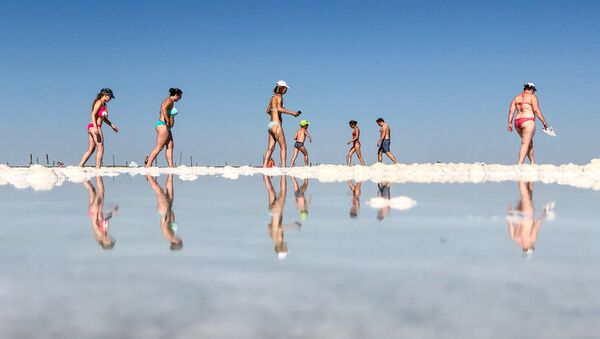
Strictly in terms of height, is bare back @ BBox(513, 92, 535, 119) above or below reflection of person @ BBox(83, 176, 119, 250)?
above

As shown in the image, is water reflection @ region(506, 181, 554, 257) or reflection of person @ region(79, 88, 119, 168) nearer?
water reflection @ region(506, 181, 554, 257)

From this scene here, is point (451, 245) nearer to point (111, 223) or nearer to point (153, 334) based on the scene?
point (153, 334)

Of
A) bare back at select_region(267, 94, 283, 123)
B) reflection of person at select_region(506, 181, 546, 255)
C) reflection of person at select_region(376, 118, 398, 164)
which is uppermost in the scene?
bare back at select_region(267, 94, 283, 123)

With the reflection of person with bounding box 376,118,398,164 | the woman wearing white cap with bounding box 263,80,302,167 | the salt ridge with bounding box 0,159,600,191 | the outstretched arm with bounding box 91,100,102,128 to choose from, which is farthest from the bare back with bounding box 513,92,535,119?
the outstretched arm with bounding box 91,100,102,128

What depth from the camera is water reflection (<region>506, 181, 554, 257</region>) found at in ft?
8.14

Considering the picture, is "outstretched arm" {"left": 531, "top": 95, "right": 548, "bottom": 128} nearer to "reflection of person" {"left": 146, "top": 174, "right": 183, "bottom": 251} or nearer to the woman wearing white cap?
the woman wearing white cap

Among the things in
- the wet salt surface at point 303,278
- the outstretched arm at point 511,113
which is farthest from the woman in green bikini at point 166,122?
the wet salt surface at point 303,278

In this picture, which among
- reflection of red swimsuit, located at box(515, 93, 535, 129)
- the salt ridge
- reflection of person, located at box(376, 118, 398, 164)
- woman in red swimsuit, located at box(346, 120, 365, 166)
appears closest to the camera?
the salt ridge

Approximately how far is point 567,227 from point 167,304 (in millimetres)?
2376

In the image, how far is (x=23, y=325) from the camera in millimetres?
1377

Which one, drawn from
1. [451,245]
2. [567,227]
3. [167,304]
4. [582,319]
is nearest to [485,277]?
[582,319]

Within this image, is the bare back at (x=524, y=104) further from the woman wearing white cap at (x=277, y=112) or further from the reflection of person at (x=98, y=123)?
the reflection of person at (x=98, y=123)

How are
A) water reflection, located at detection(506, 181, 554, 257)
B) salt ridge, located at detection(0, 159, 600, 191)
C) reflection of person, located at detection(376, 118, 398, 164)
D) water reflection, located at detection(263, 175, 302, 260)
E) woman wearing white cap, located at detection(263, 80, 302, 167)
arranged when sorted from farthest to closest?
reflection of person, located at detection(376, 118, 398, 164)
woman wearing white cap, located at detection(263, 80, 302, 167)
salt ridge, located at detection(0, 159, 600, 191)
water reflection, located at detection(506, 181, 554, 257)
water reflection, located at detection(263, 175, 302, 260)

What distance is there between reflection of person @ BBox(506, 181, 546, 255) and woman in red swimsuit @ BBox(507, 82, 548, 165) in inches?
384
